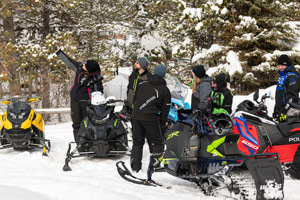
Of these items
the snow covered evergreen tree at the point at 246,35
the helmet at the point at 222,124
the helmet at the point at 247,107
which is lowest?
the helmet at the point at 222,124

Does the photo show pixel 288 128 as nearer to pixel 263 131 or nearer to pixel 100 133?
pixel 263 131

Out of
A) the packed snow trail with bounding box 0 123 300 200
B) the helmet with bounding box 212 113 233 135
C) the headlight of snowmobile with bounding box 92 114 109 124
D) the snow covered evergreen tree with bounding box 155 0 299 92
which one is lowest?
the packed snow trail with bounding box 0 123 300 200

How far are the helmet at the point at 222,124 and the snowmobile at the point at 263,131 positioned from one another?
0.51m

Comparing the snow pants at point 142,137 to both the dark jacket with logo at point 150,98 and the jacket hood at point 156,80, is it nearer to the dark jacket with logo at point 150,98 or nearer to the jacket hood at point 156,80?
the dark jacket with logo at point 150,98

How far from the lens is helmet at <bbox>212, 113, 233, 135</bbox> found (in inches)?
153

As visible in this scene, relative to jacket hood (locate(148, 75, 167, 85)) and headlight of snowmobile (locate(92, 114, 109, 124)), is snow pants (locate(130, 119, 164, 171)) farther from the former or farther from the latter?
headlight of snowmobile (locate(92, 114, 109, 124))

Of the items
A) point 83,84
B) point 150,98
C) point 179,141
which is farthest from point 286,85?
point 83,84

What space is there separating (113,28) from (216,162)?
17.1 metres

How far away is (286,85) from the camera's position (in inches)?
275

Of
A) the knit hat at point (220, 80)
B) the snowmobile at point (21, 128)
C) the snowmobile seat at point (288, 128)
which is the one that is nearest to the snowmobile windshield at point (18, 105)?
the snowmobile at point (21, 128)

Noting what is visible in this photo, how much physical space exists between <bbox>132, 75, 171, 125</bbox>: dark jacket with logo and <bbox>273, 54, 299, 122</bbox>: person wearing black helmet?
2.56 meters

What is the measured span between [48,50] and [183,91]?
27.6ft

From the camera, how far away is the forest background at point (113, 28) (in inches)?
550

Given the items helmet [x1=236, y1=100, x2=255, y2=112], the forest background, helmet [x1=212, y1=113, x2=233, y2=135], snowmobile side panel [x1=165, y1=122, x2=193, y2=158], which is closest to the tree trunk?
the forest background
